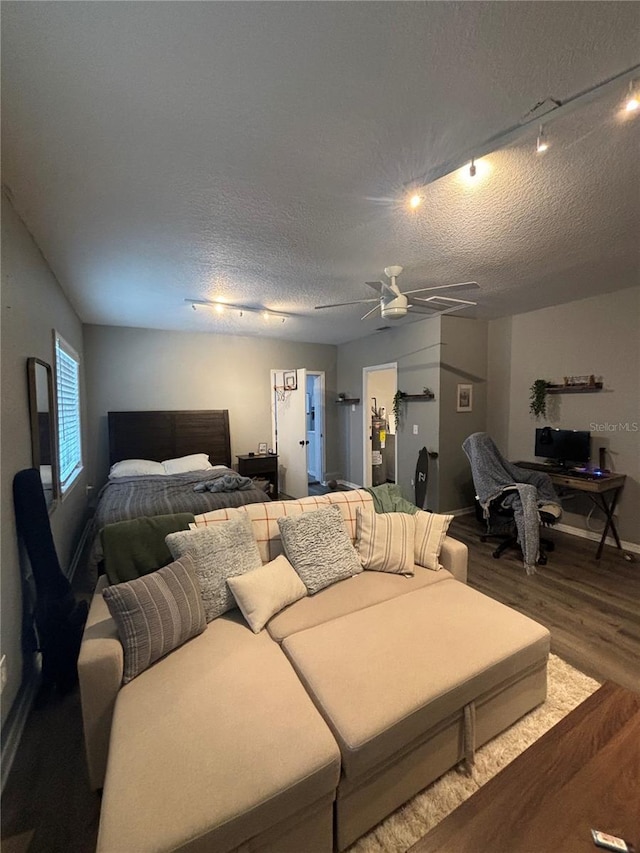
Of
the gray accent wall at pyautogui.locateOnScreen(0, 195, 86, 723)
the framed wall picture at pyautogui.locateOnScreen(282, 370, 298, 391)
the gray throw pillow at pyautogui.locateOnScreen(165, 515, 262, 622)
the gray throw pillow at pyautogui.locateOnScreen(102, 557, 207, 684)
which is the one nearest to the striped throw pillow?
the gray throw pillow at pyautogui.locateOnScreen(165, 515, 262, 622)

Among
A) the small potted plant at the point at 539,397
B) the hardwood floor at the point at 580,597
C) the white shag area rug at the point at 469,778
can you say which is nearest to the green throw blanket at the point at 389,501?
the hardwood floor at the point at 580,597

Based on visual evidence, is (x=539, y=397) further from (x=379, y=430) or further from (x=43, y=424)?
(x=43, y=424)

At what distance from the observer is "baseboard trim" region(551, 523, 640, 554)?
3464 mm

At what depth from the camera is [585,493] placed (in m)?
3.79

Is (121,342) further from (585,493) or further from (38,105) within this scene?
(585,493)

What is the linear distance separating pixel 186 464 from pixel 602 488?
4715mm

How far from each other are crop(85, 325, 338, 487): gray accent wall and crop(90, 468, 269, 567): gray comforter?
1.26 m

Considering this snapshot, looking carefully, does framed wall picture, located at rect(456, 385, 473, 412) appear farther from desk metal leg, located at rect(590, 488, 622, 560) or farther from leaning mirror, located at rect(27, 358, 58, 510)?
leaning mirror, located at rect(27, 358, 58, 510)

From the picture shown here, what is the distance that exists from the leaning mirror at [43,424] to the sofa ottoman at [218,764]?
148 cm

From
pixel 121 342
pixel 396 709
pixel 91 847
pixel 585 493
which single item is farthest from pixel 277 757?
pixel 121 342

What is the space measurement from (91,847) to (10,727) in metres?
0.70

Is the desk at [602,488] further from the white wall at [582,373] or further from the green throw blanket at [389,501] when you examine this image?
the green throw blanket at [389,501]

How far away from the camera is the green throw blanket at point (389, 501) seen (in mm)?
2453

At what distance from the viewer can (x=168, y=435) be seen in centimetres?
491
